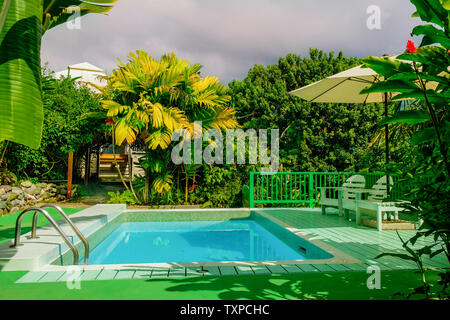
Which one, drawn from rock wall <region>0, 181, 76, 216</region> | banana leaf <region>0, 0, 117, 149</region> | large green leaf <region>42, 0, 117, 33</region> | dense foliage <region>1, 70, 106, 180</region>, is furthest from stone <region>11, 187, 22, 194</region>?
banana leaf <region>0, 0, 117, 149</region>

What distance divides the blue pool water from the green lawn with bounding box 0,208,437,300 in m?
2.20

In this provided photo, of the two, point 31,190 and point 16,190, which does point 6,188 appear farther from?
point 31,190

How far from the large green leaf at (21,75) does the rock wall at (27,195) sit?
6640 millimetres

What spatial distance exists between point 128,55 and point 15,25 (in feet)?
23.9

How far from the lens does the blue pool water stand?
19.3 feet

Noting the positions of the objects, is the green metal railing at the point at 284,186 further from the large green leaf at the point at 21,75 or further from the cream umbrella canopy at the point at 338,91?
the large green leaf at the point at 21,75

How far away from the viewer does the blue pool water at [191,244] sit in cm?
589

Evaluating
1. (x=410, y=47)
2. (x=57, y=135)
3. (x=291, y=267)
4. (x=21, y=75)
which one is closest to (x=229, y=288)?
(x=291, y=267)

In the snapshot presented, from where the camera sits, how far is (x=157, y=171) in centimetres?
962

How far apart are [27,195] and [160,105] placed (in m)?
4.65

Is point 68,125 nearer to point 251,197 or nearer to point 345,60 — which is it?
point 251,197

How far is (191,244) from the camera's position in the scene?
22.6 feet

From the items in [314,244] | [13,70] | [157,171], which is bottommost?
[314,244]
